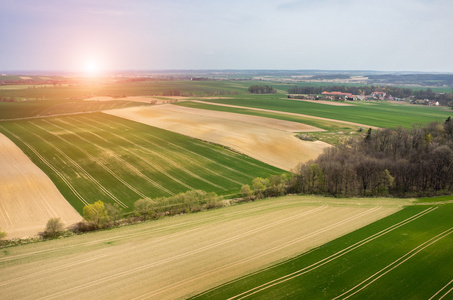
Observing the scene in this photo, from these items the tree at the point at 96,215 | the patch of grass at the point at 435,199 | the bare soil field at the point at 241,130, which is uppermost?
the bare soil field at the point at 241,130

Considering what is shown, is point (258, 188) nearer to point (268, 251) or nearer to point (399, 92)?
point (268, 251)

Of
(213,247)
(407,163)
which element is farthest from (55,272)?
(407,163)

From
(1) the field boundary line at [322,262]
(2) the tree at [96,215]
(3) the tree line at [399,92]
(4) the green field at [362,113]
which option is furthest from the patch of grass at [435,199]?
(3) the tree line at [399,92]

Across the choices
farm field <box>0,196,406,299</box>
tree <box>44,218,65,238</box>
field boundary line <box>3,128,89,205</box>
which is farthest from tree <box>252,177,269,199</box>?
tree <box>44,218,65,238</box>

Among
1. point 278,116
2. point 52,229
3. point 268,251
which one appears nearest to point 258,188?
point 268,251

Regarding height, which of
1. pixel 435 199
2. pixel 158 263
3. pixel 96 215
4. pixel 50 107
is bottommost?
pixel 158 263

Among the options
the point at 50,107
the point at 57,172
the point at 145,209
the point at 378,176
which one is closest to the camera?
the point at 145,209

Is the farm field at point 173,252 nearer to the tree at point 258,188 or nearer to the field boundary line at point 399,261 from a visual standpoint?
the tree at point 258,188
